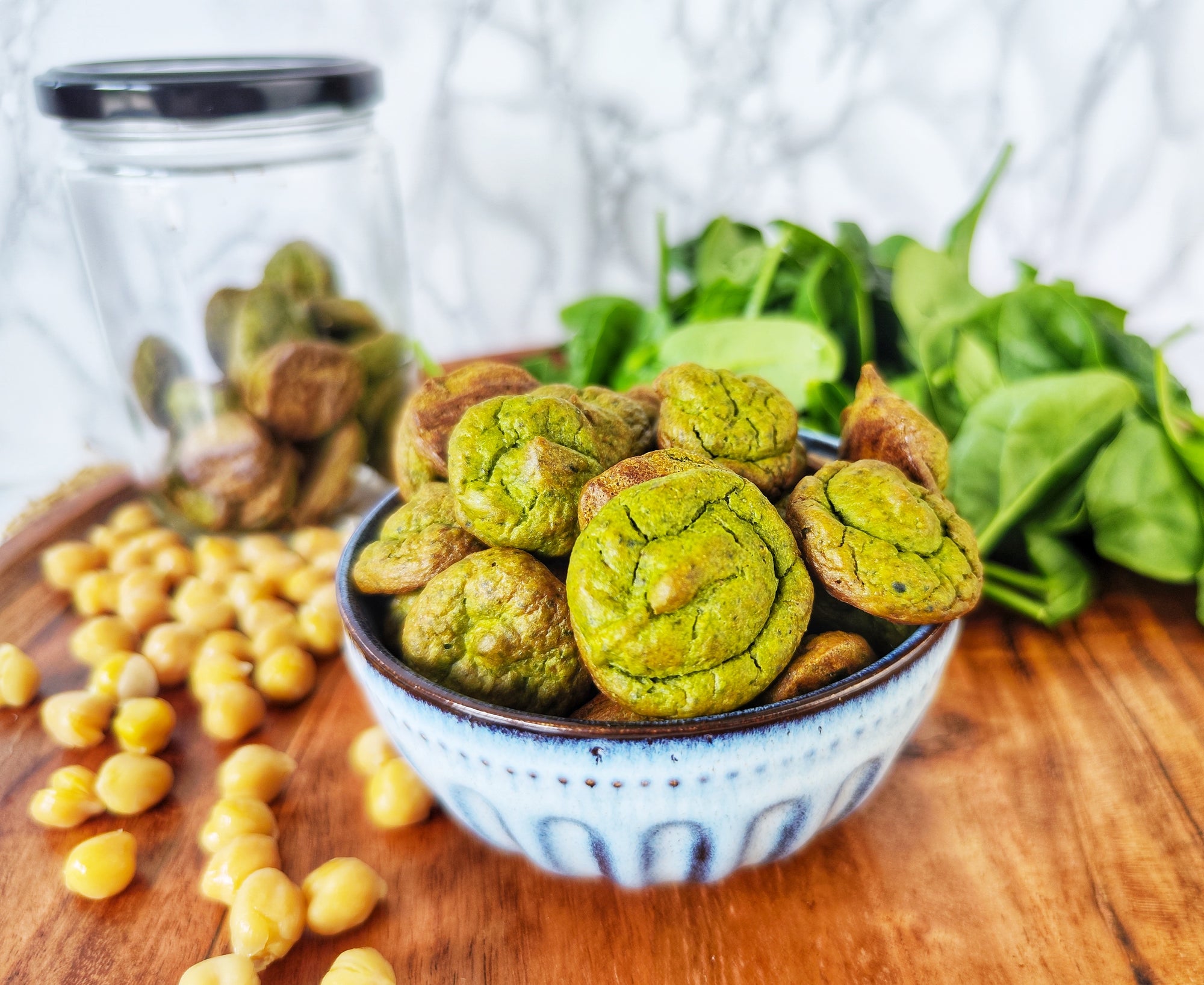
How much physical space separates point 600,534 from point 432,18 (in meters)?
1.39

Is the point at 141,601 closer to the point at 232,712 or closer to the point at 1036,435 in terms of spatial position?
the point at 232,712

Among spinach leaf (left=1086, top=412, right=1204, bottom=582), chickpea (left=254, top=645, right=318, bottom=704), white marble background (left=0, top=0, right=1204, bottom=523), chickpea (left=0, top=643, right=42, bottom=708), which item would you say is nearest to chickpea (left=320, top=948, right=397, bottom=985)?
chickpea (left=254, top=645, right=318, bottom=704)

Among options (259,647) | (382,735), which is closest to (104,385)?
(259,647)

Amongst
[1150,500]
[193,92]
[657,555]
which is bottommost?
[1150,500]

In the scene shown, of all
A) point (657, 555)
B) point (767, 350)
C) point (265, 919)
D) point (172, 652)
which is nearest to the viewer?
point (657, 555)

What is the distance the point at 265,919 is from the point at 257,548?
0.60 m

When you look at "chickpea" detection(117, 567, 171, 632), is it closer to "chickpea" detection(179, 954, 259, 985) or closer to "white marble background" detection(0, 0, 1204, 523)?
"chickpea" detection(179, 954, 259, 985)

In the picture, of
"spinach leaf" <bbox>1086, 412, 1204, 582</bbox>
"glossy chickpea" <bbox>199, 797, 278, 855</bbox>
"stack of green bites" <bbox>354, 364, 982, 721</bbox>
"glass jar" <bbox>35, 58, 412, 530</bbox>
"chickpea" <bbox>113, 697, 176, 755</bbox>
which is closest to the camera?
"stack of green bites" <bbox>354, 364, 982, 721</bbox>

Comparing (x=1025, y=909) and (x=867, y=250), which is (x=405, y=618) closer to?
(x=1025, y=909)

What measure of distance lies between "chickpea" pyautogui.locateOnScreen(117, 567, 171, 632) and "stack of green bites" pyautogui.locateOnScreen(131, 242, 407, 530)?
147 mm

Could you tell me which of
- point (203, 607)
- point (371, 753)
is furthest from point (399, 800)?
point (203, 607)

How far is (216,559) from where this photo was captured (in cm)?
116

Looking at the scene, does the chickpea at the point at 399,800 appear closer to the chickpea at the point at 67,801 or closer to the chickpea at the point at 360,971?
the chickpea at the point at 360,971

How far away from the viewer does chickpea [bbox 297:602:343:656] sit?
101 centimetres
